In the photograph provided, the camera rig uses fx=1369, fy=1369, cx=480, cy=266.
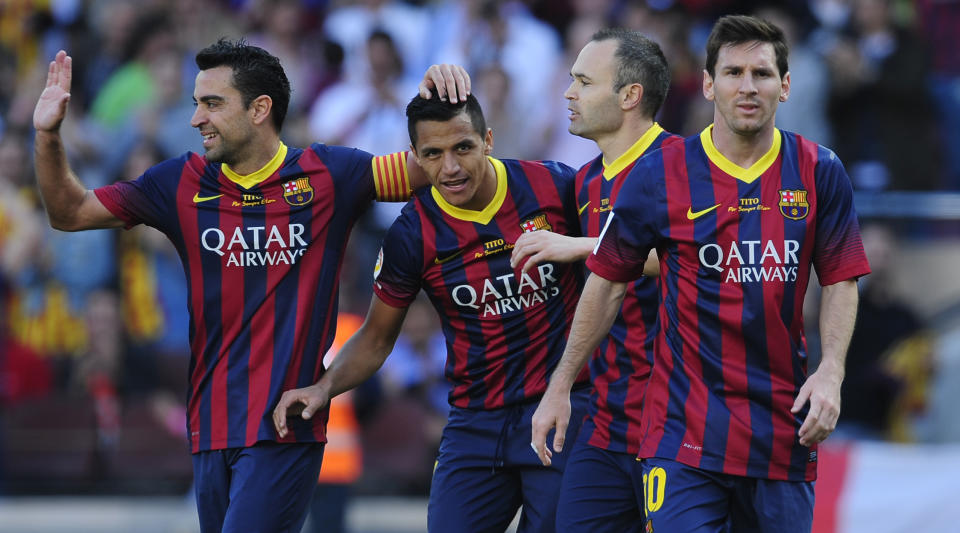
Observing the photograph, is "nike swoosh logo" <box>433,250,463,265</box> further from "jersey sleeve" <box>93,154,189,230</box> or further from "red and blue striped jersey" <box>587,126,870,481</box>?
"jersey sleeve" <box>93,154,189,230</box>

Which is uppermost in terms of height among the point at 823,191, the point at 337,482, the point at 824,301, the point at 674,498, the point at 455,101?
the point at 455,101

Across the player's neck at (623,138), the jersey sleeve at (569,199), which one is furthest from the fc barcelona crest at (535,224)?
the player's neck at (623,138)

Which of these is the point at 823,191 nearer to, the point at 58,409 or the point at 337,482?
the point at 337,482

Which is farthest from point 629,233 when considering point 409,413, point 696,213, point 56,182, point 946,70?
point 946,70

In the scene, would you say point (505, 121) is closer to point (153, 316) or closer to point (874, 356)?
point (153, 316)

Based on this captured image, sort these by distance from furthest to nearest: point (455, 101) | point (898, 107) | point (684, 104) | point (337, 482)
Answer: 1. point (684, 104)
2. point (898, 107)
3. point (337, 482)
4. point (455, 101)

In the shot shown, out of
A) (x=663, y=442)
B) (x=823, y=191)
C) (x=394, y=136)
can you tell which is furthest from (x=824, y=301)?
(x=394, y=136)

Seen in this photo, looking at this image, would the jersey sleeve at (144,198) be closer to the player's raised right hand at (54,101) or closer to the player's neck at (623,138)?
the player's raised right hand at (54,101)

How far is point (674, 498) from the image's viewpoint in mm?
4949

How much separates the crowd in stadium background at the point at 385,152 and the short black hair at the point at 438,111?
4314mm

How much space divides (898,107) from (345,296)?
4.31m

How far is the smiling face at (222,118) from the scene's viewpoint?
5.59 m

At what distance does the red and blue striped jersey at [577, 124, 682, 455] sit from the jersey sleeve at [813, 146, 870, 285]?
78 cm

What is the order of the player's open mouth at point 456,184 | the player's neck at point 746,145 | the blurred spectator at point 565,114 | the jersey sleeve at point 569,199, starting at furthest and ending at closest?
1. the blurred spectator at point 565,114
2. the jersey sleeve at point 569,199
3. the player's open mouth at point 456,184
4. the player's neck at point 746,145
